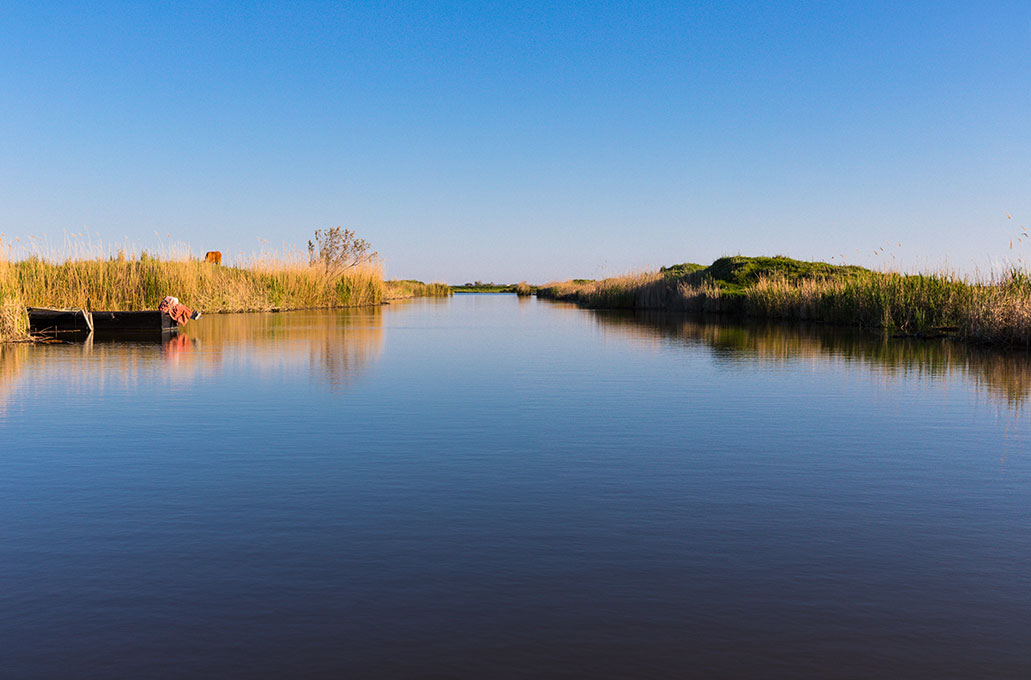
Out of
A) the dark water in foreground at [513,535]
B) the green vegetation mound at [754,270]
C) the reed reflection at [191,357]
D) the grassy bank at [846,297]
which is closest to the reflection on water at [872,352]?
the grassy bank at [846,297]

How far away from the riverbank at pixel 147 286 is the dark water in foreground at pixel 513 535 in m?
12.2

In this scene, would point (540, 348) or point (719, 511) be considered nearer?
point (719, 511)

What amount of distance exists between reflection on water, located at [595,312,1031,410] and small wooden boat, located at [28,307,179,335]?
10.8 meters

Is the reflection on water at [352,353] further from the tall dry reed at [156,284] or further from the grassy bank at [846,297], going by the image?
the tall dry reed at [156,284]

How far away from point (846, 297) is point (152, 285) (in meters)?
20.5

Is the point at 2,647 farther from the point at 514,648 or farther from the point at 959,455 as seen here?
the point at 959,455

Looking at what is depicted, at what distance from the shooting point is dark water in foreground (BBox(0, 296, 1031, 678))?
281 centimetres

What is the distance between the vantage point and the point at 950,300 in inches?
760

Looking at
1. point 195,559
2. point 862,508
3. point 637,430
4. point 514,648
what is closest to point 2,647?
point 195,559

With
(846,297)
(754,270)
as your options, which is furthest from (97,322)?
(754,270)

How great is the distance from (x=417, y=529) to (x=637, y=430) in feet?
10.6

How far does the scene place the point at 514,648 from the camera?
2797 millimetres

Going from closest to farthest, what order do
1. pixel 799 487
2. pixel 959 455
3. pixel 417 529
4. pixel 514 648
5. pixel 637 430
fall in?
pixel 514 648, pixel 417 529, pixel 799 487, pixel 959 455, pixel 637 430

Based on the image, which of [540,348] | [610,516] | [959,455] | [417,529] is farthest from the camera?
[540,348]
